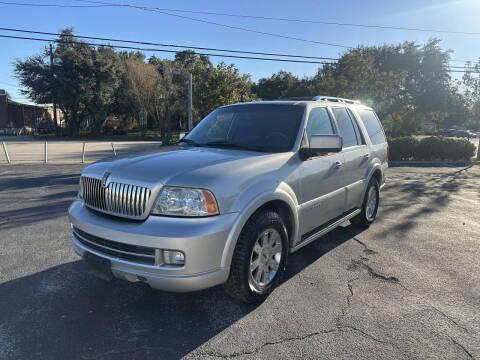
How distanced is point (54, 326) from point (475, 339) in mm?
3411

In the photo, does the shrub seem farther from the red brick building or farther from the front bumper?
the red brick building

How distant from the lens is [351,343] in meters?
2.68

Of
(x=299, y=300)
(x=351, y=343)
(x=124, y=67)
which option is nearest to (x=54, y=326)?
(x=299, y=300)

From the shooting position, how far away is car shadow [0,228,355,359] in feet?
8.43

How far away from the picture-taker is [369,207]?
5.57 meters

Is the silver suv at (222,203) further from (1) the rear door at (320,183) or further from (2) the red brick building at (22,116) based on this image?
(2) the red brick building at (22,116)

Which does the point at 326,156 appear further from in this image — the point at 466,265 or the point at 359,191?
the point at 466,265

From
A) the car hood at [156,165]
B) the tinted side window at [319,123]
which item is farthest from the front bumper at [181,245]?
the tinted side window at [319,123]

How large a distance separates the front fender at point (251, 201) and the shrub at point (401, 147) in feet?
49.9

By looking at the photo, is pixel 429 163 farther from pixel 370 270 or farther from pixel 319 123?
pixel 319 123

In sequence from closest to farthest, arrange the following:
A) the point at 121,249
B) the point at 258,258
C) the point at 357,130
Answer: the point at 121,249
the point at 258,258
the point at 357,130

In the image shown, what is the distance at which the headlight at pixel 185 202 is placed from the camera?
2.66m

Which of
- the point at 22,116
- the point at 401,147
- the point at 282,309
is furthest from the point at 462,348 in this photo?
the point at 22,116

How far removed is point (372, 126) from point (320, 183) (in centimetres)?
240
